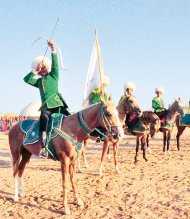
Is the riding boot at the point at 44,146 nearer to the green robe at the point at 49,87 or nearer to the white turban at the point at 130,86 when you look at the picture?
the green robe at the point at 49,87

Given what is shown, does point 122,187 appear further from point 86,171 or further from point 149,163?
point 149,163

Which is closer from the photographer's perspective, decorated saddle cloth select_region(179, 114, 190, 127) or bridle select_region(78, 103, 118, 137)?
bridle select_region(78, 103, 118, 137)

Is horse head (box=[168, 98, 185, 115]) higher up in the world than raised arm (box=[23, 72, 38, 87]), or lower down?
lower down

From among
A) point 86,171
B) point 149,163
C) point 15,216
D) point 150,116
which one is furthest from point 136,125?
point 15,216

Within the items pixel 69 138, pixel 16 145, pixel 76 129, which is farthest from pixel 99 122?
pixel 16 145

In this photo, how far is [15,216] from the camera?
22.7 feet

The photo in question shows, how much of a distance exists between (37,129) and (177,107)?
10.1 metres

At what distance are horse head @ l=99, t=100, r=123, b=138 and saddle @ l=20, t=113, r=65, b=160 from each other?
1.16 metres

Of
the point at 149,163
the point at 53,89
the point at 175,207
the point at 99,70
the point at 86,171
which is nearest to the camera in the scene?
the point at 175,207

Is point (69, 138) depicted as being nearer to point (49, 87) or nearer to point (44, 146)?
point (44, 146)

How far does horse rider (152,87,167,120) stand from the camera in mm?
16094

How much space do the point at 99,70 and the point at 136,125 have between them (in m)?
5.07

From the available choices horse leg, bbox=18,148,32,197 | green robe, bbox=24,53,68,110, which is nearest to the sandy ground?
horse leg, bbox=18,148,32,197

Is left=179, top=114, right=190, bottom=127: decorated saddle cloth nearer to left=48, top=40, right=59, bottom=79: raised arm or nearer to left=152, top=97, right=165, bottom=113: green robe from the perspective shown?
left=152, top=97, right=165, bottom=113: green robe
